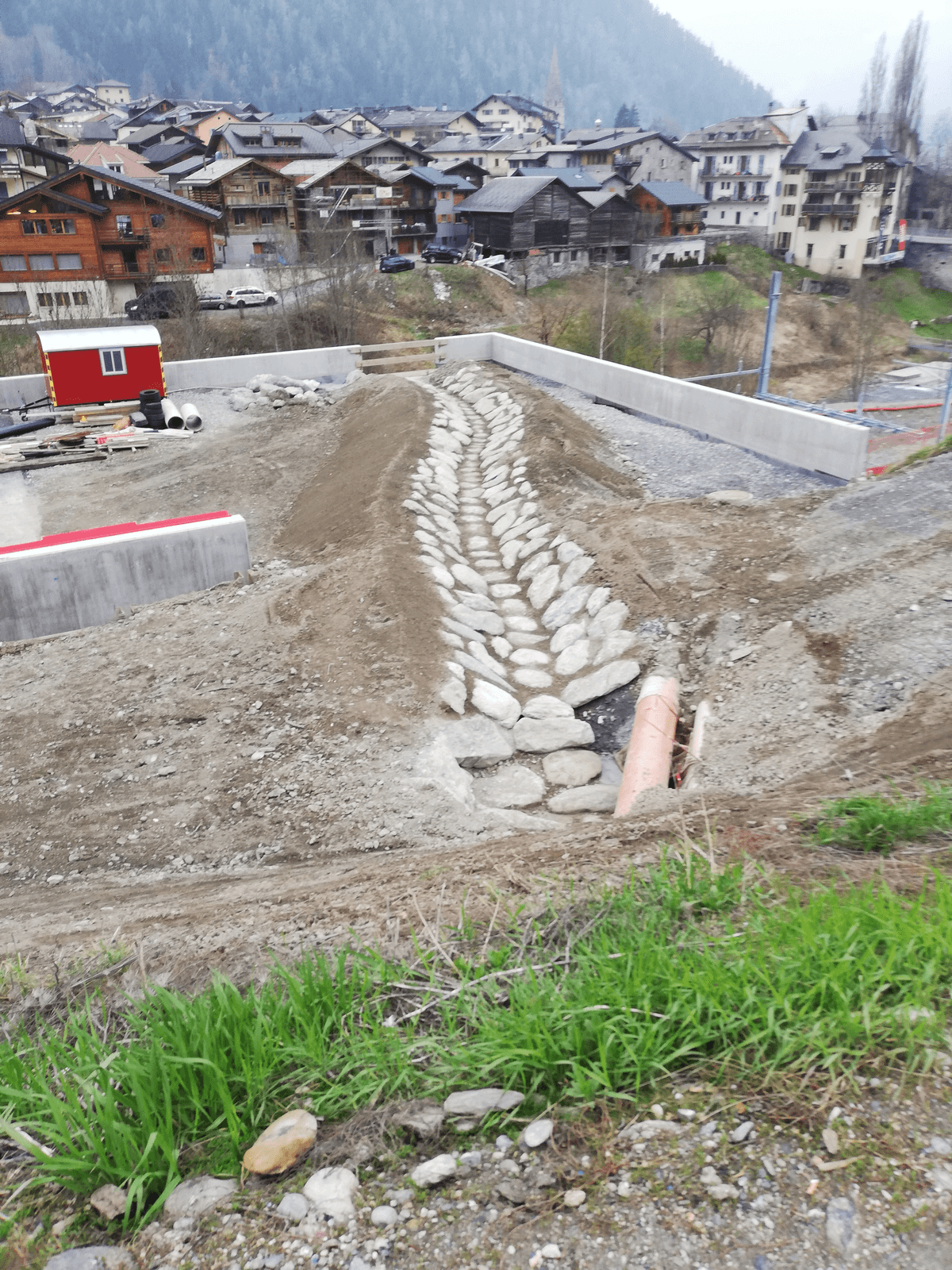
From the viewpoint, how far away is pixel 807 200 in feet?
219

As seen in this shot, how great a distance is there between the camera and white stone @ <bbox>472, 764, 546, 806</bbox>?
7051 mm

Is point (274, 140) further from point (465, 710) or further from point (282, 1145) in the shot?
point (282, 1145)

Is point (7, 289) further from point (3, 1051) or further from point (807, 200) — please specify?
point (807, 200)

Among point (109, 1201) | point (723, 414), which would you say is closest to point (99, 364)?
point (723, 414)

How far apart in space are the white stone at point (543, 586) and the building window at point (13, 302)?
45.6 m

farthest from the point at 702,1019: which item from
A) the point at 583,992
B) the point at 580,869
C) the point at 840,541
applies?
the point at 840,541

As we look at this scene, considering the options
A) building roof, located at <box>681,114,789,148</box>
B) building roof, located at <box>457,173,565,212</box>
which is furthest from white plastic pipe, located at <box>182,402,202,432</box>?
building roof, located at <box>681,114,789,148</box>

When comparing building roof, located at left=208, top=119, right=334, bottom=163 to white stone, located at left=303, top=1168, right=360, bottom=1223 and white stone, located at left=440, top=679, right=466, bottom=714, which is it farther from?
white stone, located at left=303, top=1168, right=360, bottom=1223

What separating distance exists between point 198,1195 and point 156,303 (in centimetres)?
4824

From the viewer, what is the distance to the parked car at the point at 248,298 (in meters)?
46.2

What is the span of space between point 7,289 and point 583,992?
173ft

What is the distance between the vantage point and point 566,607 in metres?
10.1

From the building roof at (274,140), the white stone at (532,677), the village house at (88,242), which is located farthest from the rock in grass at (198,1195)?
the building roof at (274,140)

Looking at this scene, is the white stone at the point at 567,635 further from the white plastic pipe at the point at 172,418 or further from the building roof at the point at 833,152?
the building roof at the point at 833,152
